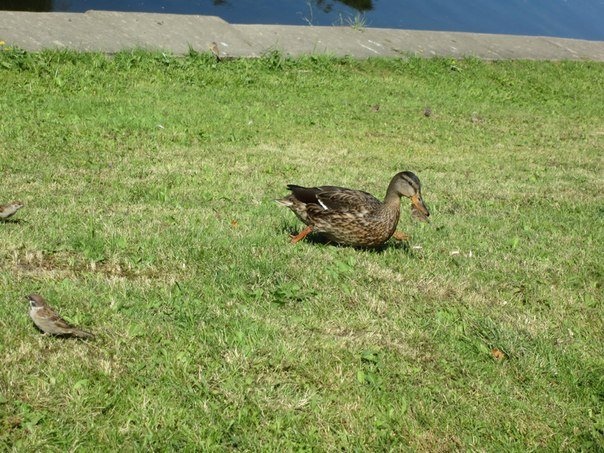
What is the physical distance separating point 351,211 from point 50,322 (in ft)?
9.87

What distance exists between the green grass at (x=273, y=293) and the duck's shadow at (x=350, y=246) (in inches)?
2.6

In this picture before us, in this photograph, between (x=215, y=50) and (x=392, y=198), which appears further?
(x=215, y=50)

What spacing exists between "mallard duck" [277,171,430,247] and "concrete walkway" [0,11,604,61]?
29.5 feet

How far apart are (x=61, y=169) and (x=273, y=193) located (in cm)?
249

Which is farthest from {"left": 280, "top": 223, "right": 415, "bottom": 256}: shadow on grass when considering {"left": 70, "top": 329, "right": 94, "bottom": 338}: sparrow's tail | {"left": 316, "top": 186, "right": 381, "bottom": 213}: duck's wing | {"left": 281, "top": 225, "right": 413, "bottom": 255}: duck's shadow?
{"left": 70, "top": 329, "right": 94, "bottom": 338}: sparrow's tail

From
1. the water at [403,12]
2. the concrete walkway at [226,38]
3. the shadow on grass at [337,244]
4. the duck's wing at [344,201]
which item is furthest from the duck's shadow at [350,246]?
the water at [403,12]

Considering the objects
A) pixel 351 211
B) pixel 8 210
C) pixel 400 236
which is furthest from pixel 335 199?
pixel 8 210

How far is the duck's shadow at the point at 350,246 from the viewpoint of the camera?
718 centimetres

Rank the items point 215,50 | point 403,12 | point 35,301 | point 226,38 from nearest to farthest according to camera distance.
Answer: point 35,301 < point 215,50 < point 226,38 < point 403,12

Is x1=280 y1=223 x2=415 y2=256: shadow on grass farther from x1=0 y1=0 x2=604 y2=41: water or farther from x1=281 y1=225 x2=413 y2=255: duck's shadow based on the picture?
x1=0 y1=0 x2=604 y2=41: water

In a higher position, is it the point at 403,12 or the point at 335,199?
the point at 403,12

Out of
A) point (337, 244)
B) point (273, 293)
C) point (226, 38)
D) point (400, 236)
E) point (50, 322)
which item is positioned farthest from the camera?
point (226, 38)

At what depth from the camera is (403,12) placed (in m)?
27.8

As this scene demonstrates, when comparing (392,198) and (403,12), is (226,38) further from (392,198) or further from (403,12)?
(403,12)
